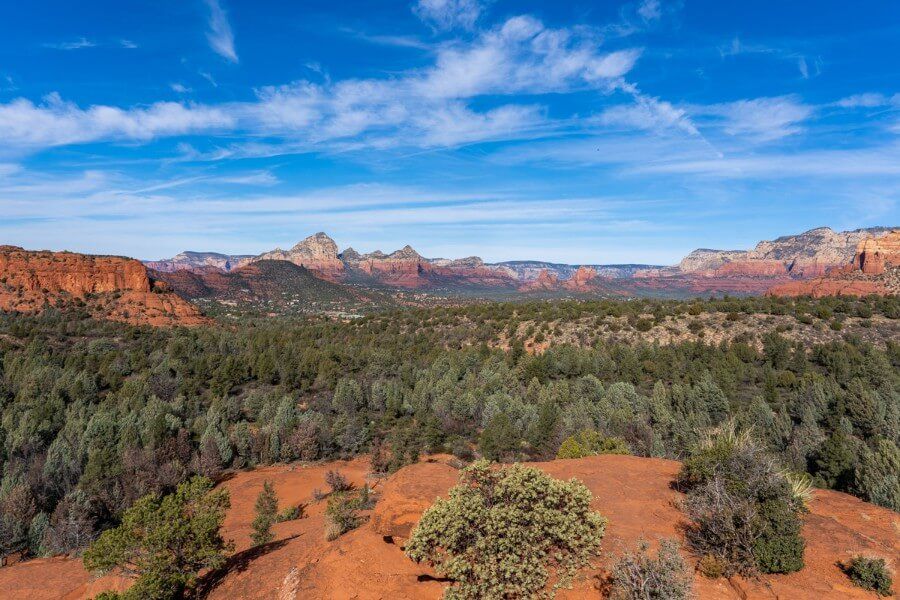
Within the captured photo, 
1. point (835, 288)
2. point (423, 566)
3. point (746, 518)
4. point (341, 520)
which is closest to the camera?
point (746, 518)

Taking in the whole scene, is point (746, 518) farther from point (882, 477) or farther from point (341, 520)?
point (882, 477)

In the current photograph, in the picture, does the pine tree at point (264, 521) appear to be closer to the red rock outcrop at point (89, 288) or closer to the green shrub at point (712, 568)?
the green shrub at point (712, 568)

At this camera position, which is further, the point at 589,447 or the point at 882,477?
the point at 589,447

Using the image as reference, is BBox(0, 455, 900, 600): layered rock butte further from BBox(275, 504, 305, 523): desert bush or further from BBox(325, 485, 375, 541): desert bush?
BBox(275, 504, 305, 523): desert bush

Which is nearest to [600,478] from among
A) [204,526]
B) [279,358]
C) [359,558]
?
[359,558]

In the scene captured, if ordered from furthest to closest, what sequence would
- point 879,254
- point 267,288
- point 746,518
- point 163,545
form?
1. point 267,288
2. point 879,254
3. point 163,545
4. point 746,518

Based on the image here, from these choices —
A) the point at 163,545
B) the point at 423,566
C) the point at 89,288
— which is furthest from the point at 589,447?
the point at 89,288

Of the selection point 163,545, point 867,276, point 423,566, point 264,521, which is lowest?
point 264,521

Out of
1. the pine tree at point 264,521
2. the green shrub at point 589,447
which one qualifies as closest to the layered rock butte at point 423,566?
the pine tree at point 264,521
